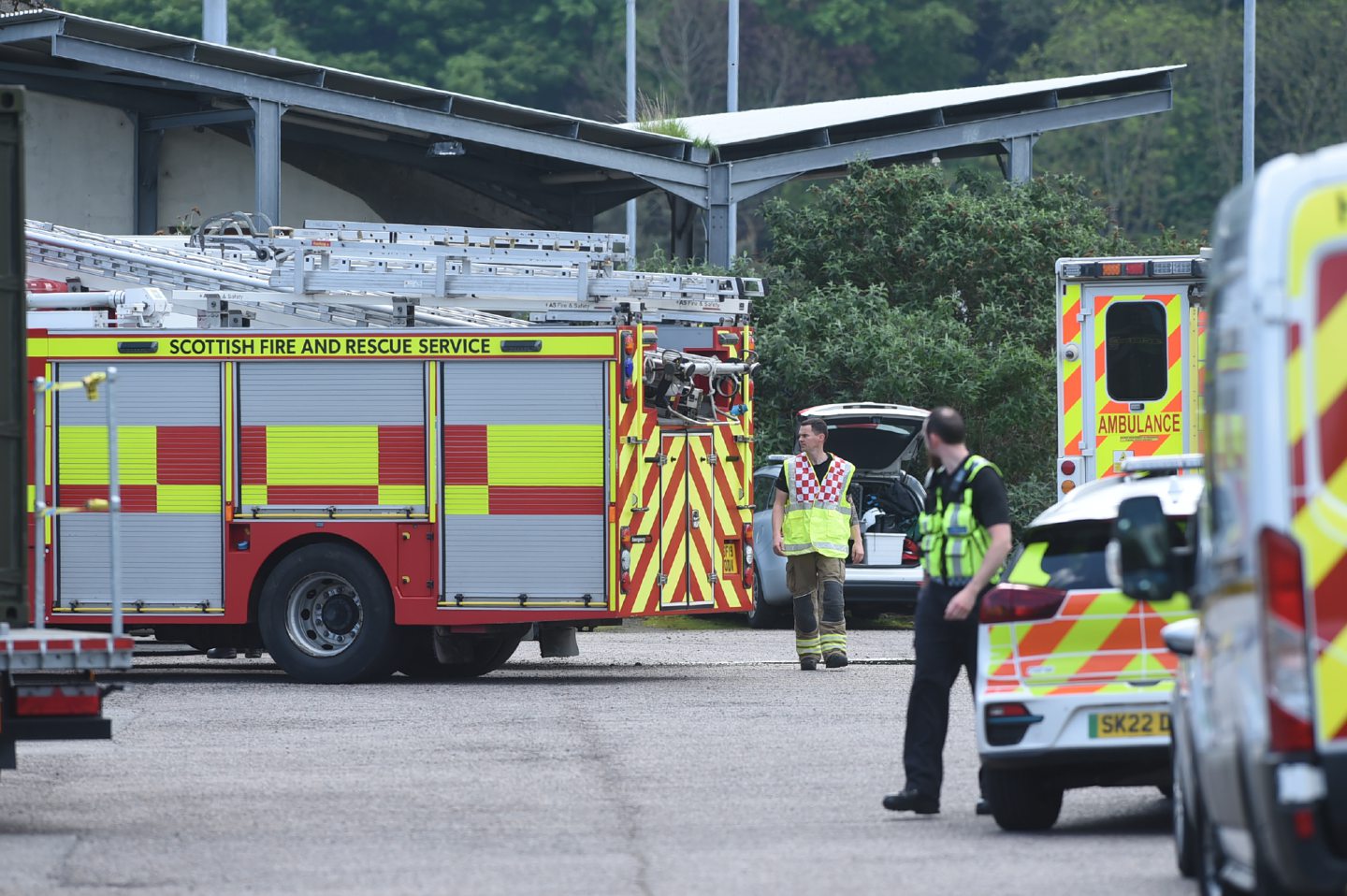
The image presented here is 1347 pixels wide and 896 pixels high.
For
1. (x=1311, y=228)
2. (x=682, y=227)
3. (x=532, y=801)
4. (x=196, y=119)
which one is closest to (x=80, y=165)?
(x=196, y=119)

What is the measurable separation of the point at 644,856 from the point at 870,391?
15.0m

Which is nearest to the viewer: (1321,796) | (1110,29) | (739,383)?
(1321,796)

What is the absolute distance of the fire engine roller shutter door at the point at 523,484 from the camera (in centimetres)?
1552

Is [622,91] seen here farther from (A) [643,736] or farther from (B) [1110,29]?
(A) [643,736]

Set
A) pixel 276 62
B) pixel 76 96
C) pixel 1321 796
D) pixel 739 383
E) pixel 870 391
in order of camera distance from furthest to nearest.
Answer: pixel 76 96
pixel 276 62
pixel 870 391
pixel 739 383
pixel 1321 796

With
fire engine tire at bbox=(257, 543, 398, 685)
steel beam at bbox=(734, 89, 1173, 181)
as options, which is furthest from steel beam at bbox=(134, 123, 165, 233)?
fire engine tire at bbox=(257, 543, 398, 685)

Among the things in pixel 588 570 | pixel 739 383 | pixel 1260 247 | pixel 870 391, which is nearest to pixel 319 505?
pixel 588 570

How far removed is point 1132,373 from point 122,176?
15.9 metres

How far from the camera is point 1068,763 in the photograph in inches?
354

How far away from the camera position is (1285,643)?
5523 millimetres

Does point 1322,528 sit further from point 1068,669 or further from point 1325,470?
point 1068,669

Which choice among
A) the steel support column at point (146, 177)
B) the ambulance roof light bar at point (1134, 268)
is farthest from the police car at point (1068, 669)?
the steel support column at point (146, 177)

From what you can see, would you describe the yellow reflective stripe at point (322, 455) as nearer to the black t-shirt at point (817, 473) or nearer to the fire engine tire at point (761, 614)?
the black t-shirt at point (817, 473)

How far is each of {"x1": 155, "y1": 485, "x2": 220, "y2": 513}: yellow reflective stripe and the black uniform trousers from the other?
721 centimetres
